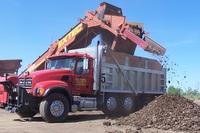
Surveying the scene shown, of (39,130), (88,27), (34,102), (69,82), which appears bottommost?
(39,130)

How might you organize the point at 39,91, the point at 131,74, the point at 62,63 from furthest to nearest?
the point at 131,74 < the point at 62,63 < the point at 39,91

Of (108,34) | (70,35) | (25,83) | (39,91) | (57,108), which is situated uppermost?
(70,35)

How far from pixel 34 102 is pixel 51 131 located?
8.88 feet

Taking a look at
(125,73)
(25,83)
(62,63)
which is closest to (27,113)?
(25,83)

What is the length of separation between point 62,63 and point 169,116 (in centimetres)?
494

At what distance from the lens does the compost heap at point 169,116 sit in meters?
9.73

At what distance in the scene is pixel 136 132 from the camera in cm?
893

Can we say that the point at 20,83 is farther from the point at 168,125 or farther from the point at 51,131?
the point at 168,125

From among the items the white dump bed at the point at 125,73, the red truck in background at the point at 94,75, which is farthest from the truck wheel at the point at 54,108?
the white dump bed at the point at 125,73

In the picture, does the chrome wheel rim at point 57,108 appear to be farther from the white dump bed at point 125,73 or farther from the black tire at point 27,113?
the white dump bed at point 125,73

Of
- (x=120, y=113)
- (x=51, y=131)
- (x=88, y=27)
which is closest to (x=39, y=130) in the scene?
(x=51, y=131)

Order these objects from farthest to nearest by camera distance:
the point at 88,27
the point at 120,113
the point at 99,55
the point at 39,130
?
1. the point at 88,27
2. the point at 120,113
3. the point at 99,55
4. the point at 39,130

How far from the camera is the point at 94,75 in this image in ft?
43.7

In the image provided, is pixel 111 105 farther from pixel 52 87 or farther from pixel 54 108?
pixel 52 87
